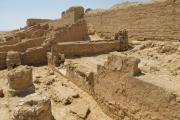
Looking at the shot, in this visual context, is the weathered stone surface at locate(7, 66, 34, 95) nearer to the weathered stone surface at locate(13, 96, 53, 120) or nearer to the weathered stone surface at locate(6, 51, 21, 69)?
the weathered stone surface at locate(13, 96, 53, 120)

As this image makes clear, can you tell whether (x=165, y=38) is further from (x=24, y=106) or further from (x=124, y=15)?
(x=24, y=106)

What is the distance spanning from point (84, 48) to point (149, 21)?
182 inches

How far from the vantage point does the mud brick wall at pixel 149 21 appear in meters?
12.5

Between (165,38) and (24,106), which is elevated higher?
(165,38)

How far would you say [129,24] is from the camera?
16.3 metres

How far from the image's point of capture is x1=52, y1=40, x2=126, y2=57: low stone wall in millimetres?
12548

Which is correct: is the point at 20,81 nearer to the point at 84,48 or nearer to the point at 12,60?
the point at 12,60

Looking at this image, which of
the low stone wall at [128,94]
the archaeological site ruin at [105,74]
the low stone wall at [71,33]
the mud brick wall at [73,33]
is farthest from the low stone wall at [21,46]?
Answer: the low stone wall at [128,94]

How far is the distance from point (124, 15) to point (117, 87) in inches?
462

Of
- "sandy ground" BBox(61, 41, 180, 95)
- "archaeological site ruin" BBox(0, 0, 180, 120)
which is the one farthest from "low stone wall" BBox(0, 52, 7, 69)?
"sandy ground" BBox(61, 41, 180, 95)

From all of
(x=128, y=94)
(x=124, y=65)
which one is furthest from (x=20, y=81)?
(x=128, y=94)

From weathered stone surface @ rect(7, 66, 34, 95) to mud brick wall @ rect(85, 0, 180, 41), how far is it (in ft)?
28.1

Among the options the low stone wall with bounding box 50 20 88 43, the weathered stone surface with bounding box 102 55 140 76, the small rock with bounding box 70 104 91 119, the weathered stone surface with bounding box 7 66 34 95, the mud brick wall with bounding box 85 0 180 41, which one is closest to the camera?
the weathered stone surface with bounding box 102 55 140 76

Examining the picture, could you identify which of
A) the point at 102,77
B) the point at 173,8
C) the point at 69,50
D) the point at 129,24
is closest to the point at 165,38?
the point at 173,8
